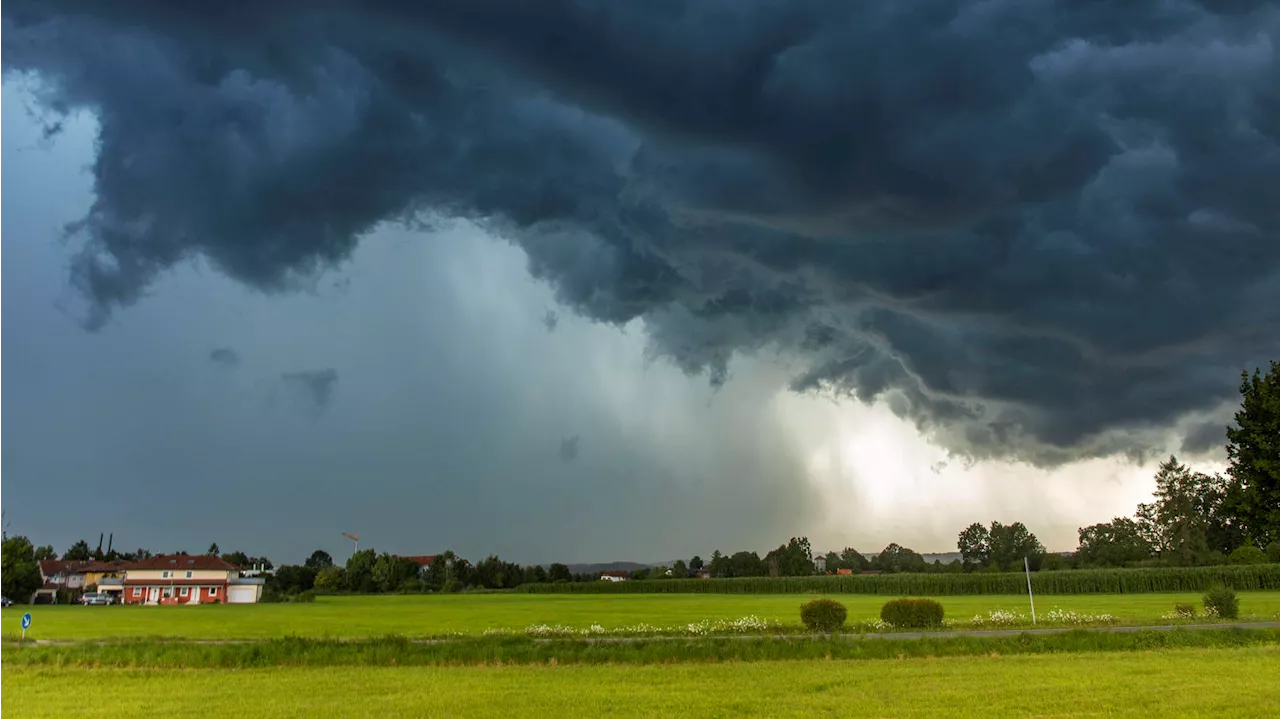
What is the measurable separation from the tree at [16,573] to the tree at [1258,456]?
416 ft

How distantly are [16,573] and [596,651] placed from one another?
111 m

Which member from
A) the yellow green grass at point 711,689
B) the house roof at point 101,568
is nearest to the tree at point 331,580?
the house roof at point 101,568

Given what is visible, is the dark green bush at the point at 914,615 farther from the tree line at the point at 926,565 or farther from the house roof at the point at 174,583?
the house roof at the point at 174,583

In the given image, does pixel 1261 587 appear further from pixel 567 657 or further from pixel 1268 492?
pixel 567 657

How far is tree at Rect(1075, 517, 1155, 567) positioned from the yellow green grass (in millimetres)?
145842

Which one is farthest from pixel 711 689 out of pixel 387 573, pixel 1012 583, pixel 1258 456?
pixel 387 573

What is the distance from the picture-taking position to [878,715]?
49.9ft

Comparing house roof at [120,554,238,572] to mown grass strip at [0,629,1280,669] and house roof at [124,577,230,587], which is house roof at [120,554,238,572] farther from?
mown grass strip at [0,629,1280,669]

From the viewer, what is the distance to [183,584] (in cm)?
12106

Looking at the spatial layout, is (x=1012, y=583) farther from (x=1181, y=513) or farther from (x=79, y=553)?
(x=79, y=553)

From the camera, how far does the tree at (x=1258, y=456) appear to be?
47969 mm

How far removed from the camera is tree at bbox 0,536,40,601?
4122 inches

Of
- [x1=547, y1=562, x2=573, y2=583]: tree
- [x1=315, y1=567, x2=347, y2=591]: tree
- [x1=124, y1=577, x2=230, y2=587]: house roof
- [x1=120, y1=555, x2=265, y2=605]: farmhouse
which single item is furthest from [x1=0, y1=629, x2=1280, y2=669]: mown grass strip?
[x1=547, y1=562, x2=573, y2=583]: tree

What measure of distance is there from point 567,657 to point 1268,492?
44.2 meters
